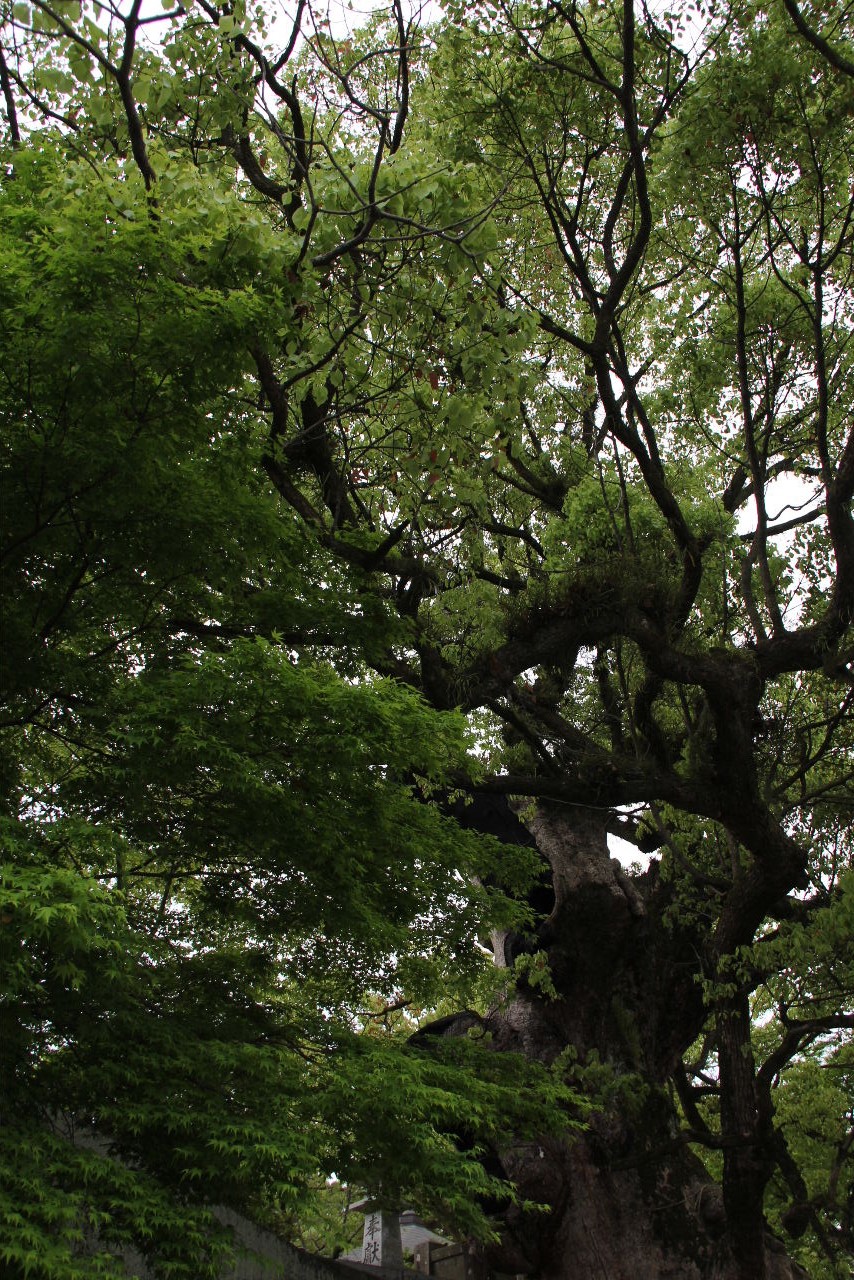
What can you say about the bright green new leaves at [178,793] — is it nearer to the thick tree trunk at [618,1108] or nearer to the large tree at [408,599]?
the large tree at [408,599]

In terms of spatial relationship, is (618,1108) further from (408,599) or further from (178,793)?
(178,793)

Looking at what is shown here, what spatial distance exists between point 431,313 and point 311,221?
4.85 feet

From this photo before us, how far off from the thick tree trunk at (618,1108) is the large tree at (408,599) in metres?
0.04

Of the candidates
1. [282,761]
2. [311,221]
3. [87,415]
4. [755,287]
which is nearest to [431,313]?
[311,221]

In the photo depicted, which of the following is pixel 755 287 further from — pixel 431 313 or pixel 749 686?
pixel 431 313

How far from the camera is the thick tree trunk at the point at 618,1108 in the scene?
29.2ft

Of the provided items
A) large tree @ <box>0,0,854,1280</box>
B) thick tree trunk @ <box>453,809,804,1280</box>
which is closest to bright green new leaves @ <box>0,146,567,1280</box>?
large tree @ <box>0,0,854,1280</box>

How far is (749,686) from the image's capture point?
27.5 ft

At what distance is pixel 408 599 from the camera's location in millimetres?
7566

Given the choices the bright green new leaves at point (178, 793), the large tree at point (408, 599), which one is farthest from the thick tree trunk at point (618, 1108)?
the bright green new leaves at point (178, 793)

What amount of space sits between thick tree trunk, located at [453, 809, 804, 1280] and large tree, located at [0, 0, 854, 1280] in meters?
0.04

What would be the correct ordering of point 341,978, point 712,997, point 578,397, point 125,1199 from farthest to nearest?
point 578,397, point 712,997, point 341,978, point 125,1199

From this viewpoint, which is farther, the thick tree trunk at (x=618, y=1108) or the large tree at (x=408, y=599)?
the thick tree trunk at (x=618, y=1108)

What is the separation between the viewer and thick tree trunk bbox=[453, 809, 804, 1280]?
8898 mm
